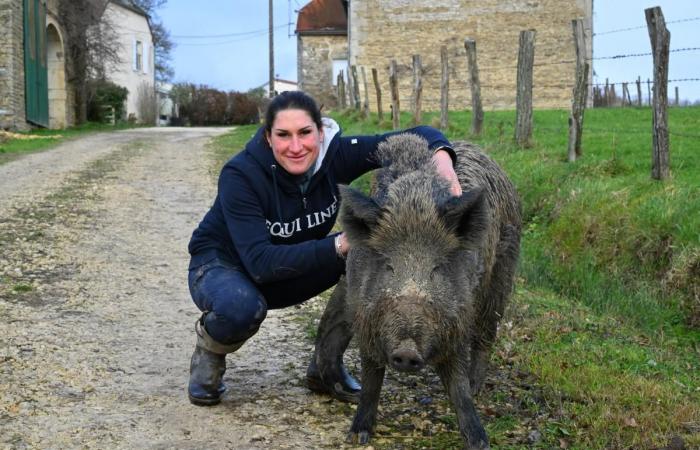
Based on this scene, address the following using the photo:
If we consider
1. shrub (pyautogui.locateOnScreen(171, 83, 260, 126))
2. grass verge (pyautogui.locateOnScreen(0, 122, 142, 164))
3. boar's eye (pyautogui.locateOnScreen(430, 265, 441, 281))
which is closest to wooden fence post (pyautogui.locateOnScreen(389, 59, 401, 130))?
grass verge (pyautogui.locateOnScreen(0, 122, 142, 164))

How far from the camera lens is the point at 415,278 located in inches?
138

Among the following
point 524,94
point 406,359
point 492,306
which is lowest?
point 492,306

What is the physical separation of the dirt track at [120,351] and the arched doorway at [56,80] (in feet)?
78.3

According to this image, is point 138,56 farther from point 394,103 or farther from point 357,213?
point 357,213

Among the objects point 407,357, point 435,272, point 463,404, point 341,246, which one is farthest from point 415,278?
point 463,404

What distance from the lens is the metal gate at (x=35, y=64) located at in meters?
27.0

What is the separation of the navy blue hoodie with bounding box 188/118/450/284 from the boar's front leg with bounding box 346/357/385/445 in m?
0.60

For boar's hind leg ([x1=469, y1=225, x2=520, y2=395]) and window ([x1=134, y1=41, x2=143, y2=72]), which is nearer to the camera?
boar's hind leg ([x1=469, y1=225, x2=520, y2=395])

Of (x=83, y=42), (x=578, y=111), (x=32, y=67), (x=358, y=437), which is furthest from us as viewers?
(x=83, y=42)

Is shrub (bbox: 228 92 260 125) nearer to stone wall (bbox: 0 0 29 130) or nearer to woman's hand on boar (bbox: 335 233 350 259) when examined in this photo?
stone wall (bbox: 0 0 29 130)

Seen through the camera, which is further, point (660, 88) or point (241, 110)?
point (241, 110)

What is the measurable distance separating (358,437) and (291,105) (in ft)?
5.75

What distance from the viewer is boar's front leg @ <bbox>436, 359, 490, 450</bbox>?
3820 mm

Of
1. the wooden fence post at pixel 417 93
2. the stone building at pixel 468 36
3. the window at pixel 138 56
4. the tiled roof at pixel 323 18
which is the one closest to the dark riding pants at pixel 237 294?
the wooden fence post at pixel 417 93
